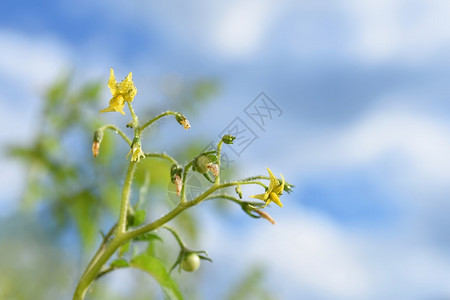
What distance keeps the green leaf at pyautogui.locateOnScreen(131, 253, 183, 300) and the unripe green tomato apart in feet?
0.10

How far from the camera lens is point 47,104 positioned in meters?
7.93

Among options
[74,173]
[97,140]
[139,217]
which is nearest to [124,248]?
[139,217]

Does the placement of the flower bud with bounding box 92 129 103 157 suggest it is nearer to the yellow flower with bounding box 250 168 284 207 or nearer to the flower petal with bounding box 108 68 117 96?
the flower petal with bounding box 108 68 117 96

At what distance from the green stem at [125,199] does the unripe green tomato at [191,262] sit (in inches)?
5.2

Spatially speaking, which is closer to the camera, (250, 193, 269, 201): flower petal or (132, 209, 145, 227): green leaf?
(250, 193, 269, 201): flower petal

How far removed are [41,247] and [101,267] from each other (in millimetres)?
10057

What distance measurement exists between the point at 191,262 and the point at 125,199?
0.16 meters

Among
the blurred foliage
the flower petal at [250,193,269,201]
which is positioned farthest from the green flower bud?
the blurred foliage

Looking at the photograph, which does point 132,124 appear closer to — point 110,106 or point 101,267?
point 110,106

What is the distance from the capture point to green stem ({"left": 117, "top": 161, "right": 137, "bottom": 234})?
2.58ft

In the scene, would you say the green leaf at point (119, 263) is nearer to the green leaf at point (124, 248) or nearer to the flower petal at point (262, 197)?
the green leaf at point (124, 248)

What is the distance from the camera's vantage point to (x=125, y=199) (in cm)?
81

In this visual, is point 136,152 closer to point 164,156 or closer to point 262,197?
point 164,156

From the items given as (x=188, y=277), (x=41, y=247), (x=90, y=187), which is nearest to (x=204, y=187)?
(x=188, y=277)
